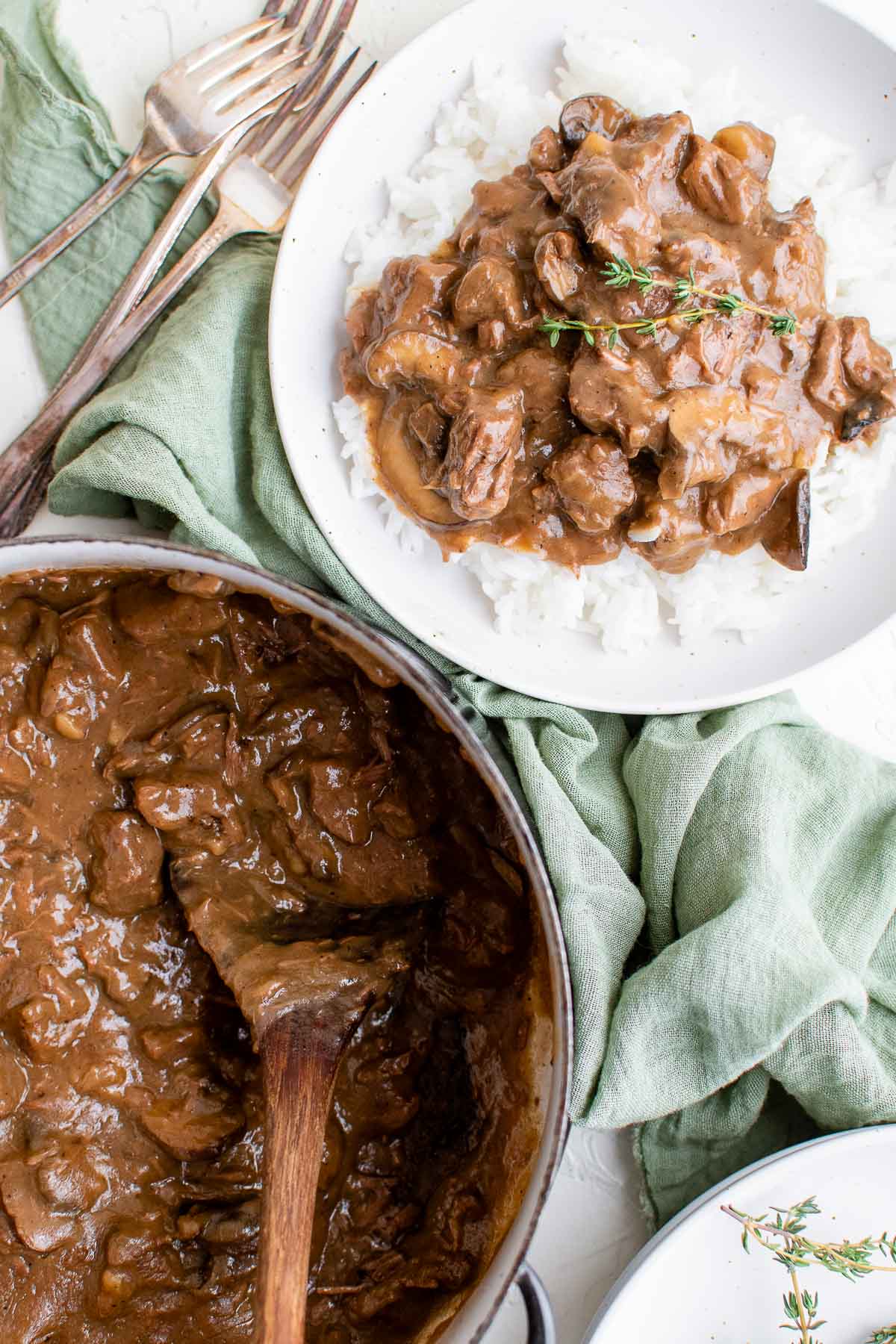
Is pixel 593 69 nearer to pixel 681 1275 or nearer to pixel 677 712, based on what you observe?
pixel 677 712

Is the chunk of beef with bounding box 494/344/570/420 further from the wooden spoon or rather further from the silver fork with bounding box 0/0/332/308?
the wooden spoon

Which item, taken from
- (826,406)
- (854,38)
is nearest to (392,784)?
(826,406)

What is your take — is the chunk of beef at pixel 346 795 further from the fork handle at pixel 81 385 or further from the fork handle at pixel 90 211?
the fork handle at pixel 90 211

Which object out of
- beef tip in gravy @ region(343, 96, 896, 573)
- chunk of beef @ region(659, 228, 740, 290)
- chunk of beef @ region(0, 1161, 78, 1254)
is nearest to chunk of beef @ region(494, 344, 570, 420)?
beef tip in gravy @ region(343, 96, 896, 573)

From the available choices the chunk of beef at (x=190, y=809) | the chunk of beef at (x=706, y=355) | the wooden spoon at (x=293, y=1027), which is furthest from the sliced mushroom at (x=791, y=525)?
the chunk of beef at (x=190, y=809)

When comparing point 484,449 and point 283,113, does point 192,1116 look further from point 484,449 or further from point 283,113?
point 283,113
